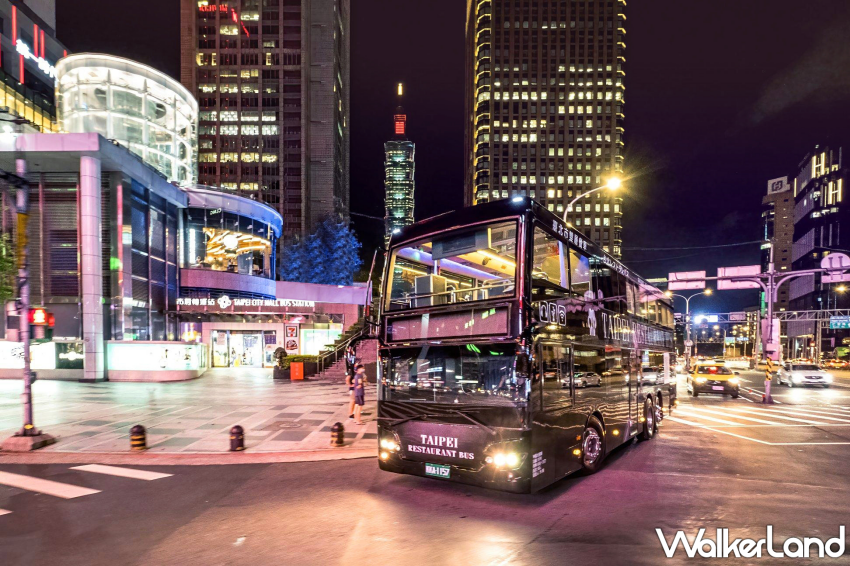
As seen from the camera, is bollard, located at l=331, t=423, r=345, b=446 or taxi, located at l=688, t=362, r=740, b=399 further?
taxi, located at l=688, t=362, r=740, b=399

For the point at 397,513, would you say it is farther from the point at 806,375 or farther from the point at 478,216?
the point at 806,375

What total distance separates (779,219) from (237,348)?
20748cm

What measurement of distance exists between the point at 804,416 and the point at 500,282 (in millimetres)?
16328

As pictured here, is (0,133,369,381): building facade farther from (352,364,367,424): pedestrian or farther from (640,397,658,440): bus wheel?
(640,397,658,440): bus wheel

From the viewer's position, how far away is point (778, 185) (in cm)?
17375

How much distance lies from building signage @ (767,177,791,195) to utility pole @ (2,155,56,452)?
210m

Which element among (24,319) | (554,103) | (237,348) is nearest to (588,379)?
(24,319)

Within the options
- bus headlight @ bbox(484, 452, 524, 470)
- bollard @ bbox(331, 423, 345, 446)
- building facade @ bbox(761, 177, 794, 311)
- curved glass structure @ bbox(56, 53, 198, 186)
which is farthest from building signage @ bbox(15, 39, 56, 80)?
building facade @ bbox(761, 177, 794, 311)

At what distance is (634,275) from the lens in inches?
493

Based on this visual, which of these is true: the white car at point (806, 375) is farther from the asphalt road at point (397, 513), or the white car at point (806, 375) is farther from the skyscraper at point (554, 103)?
the skyscraper at point (554, 103)

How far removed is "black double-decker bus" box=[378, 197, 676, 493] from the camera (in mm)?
7145

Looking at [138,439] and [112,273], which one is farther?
[112,273]

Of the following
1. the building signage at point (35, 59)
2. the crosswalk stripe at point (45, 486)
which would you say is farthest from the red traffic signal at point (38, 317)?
the building signage at point (35, 59)

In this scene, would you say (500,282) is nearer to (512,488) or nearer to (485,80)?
(512,488)
